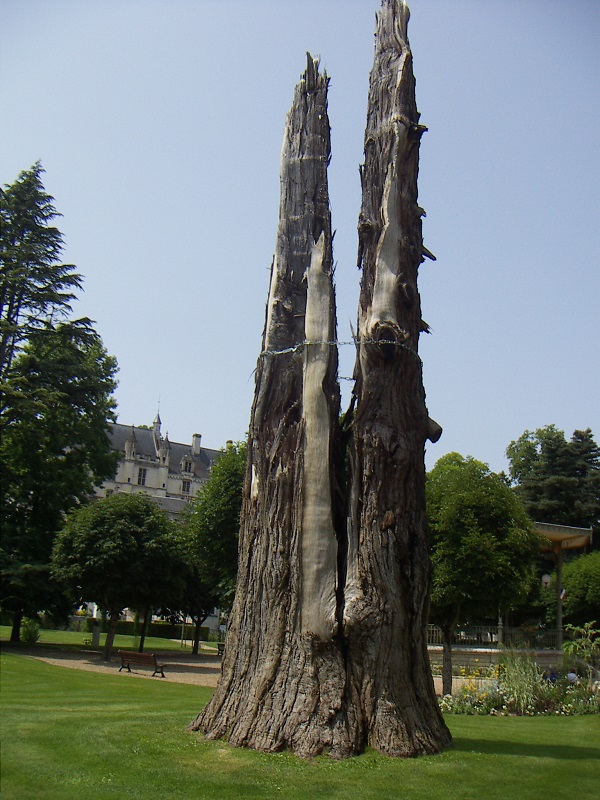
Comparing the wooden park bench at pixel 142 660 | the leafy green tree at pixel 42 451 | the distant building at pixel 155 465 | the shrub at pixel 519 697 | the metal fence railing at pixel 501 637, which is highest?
the distant building at pixel 155 465

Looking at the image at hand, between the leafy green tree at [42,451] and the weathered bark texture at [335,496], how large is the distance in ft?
77.4

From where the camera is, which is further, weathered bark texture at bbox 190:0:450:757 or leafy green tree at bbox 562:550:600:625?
leafy green tree at bbox 562:550:600:625

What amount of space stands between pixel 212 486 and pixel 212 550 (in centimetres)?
223

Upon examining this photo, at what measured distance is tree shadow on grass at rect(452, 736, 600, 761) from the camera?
793 cm

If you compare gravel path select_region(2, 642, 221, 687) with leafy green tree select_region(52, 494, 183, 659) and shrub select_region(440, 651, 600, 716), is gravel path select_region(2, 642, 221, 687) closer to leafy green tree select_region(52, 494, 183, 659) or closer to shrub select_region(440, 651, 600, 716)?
leafy green tree select_region(52, 494, 183, 659)

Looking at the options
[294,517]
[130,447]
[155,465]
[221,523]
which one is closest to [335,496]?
[294,517]

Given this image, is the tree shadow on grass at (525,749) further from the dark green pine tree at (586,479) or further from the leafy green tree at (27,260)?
the dark green pine tree at (586,479)

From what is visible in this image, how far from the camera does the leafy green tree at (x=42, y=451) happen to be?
30.8 metres

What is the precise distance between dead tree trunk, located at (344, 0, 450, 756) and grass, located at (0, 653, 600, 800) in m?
0.62

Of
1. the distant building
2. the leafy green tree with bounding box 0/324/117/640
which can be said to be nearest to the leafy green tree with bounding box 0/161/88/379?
the leafy green tree with bounding box 0/324/117/640

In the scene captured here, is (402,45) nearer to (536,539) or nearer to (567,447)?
(536,539)

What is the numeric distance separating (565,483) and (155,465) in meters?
60.5

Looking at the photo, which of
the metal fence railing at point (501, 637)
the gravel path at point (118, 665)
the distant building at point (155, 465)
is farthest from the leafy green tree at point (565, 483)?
the distant building at point (155, 465)

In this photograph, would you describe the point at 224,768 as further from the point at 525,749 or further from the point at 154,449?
the point at 154,449
